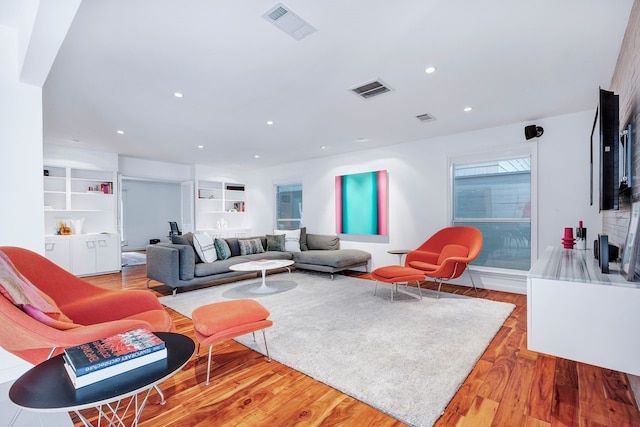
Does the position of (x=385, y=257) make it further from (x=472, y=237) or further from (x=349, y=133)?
(x=349, y=133)

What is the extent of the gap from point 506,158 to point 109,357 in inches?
204

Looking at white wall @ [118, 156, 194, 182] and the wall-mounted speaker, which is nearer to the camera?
the wall-mounted speaker

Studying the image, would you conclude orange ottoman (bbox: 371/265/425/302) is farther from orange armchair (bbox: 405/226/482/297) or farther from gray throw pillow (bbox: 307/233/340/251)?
gray throw pillow (bbox: 307/233/340/251)

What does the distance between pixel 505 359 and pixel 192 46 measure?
3.55 meters

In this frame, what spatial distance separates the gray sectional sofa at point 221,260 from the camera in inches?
173

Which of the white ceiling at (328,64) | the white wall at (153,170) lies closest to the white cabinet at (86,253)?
the white wall at (153,170)

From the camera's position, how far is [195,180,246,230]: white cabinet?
7952 millimetres

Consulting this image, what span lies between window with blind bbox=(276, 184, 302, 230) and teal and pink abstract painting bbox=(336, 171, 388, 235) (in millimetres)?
1363

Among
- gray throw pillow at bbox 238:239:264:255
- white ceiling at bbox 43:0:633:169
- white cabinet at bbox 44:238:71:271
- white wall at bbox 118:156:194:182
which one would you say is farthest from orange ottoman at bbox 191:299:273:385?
white wall at bbox 118:156:194:182

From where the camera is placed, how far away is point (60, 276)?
2.25m

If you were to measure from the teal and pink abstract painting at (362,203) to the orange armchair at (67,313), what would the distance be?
14.1 ft

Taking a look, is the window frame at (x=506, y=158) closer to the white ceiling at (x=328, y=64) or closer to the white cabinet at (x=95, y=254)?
the white ceiling at (x=328, y=64)

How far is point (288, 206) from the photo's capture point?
7.69m

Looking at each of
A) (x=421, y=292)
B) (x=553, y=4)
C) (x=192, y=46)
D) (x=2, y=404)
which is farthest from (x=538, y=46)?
(x=2, y=404)
